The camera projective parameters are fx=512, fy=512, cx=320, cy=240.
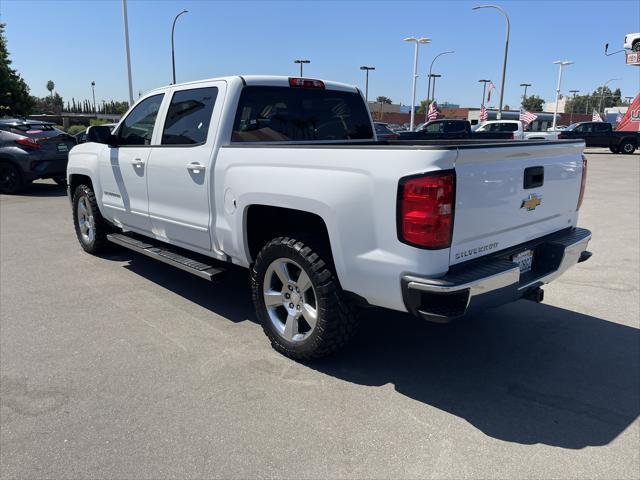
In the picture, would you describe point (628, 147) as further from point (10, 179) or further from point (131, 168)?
point (131, 168)

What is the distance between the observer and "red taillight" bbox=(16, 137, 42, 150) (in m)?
11.7

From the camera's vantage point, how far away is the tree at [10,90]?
31688 mm

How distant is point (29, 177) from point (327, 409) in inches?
448

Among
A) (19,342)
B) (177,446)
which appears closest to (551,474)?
(177,446)

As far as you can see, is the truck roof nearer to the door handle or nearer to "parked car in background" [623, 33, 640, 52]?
the door handle

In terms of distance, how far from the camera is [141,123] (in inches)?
208

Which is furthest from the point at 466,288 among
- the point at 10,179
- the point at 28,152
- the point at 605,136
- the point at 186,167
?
the point at 605,136

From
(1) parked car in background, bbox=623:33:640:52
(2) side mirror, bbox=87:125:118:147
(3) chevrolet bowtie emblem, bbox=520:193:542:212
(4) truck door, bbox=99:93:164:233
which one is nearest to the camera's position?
(3) chevrolet bowtie emblem, bbox=520:193:542:212

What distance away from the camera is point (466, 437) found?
9.37 ft

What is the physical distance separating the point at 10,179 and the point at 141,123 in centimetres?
874

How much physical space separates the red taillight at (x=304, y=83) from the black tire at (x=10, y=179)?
9911 mm

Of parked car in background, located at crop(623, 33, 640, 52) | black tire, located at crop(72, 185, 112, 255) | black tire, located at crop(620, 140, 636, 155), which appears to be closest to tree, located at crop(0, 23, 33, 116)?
black tire, located at crop(72, 185, 112, 255)

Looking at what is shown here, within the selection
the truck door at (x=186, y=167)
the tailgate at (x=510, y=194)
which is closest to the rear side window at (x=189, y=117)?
the truck door at (x=186, y=167)

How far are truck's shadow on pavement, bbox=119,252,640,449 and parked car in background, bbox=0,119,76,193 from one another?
29.3ft
